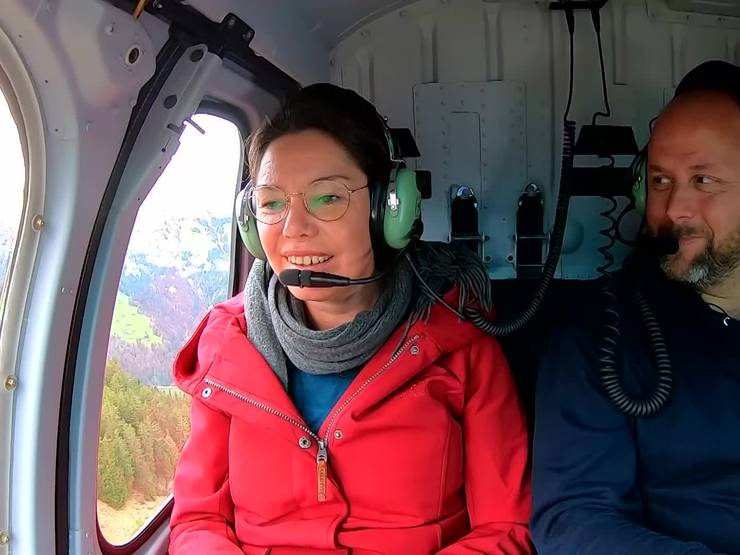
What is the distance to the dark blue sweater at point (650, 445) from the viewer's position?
1709 millimetres

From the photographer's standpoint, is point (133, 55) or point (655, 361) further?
point (655, 361)

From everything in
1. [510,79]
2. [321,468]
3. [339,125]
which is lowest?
[321,468]

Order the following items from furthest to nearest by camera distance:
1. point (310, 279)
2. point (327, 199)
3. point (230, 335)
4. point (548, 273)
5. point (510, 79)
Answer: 1. point (510, 79)
2. point (548, 273)
3. point (230, 335)
4. point (327, 199)
5. point (310, 279)

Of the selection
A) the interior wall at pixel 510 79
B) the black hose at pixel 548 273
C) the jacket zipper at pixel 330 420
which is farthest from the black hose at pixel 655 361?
the interior wall at pixel 510 79

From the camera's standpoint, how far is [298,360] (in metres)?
1.91

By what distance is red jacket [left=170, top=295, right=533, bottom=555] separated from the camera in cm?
183

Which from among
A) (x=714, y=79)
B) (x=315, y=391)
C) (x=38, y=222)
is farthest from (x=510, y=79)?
(x=38, y=222)

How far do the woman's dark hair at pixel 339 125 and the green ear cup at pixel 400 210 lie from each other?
67 millimetres

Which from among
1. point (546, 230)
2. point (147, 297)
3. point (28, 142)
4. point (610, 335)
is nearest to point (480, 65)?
point (546, 230)

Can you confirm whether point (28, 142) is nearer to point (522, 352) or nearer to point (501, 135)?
point (522, 352)

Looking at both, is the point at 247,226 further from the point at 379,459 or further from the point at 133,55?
the point at 379,459

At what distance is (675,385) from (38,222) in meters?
1.44

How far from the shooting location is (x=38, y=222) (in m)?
1.58

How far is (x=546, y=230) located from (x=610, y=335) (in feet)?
2.95
